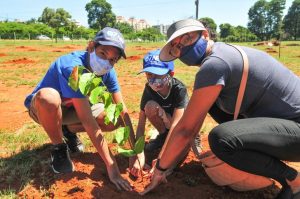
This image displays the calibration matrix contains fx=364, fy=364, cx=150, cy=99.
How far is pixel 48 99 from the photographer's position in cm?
287

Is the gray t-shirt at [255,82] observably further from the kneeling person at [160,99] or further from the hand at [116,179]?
the hand at [116,179]

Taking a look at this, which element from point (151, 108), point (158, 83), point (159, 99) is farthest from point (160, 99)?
point (158, 83)

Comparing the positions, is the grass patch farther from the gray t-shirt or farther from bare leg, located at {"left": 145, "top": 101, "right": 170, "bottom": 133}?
the gray t-shirt

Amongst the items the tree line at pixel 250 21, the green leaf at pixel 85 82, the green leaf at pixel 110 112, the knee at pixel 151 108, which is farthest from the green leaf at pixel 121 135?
the tree line at pixel 250 21

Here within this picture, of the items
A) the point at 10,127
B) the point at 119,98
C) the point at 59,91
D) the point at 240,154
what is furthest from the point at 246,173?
the point at 10,127

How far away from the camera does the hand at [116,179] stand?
2779 millimetres

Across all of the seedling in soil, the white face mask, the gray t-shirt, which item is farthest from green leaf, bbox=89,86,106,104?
the gray t-shirt

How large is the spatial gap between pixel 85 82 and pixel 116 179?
85cm

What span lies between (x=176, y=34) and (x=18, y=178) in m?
1.81

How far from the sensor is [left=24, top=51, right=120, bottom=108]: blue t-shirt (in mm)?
2793

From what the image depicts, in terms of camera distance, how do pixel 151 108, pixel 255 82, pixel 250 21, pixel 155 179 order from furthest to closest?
pixel 250 21 < pixel 151 108 < pixel 155 179 < pixel 255 82

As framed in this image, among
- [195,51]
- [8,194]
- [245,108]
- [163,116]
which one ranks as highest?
[195,51]

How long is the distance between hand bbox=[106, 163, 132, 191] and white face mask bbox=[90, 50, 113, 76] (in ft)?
2.46

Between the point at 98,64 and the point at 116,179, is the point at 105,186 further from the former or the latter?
the point at 98,64
